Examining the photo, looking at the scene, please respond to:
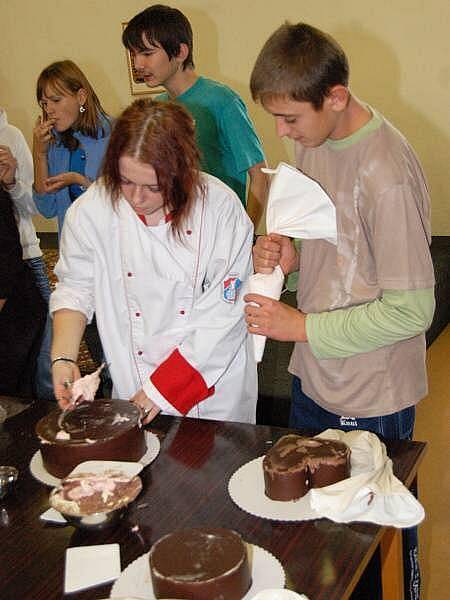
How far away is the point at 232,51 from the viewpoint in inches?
188

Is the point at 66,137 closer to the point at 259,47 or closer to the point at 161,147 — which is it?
the point at 161,147

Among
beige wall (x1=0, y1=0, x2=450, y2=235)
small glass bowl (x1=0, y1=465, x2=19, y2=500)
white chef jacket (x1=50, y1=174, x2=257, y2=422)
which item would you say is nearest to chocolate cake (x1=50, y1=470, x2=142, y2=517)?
small glass bowl (x1=0, y1=465, x2=19, y2=500)

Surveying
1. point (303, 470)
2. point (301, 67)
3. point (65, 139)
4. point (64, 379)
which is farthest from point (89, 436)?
point (65, 139)

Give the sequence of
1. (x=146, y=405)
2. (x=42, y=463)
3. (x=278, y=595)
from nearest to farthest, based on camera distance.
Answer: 1. (x=278, y=595)
2. (x=42, y=463)
3. (x=146, y=405)

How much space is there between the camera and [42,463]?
4.42 feet

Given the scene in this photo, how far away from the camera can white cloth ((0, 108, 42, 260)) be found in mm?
2516

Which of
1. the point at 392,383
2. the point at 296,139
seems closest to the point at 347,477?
the point at 392,383

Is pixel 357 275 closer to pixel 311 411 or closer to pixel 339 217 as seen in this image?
pixel 339 217

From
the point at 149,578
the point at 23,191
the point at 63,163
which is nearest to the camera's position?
the point at 149,578

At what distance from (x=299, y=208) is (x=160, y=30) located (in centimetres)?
109

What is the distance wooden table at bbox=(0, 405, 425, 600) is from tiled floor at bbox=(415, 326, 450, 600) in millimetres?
884

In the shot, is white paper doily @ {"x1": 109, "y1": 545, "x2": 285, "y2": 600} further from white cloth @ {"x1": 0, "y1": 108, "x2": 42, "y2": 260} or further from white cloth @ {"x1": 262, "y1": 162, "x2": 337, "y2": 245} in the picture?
white cloth @ {"x1": 0, "y1": 108, "x2": 42, "y2": 260}

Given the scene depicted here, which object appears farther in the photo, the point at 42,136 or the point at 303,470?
the point at 42,136

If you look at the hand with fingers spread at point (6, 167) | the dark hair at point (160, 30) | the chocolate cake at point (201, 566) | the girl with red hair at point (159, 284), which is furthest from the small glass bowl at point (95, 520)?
the hand with fingers spread at point (6, 167)
